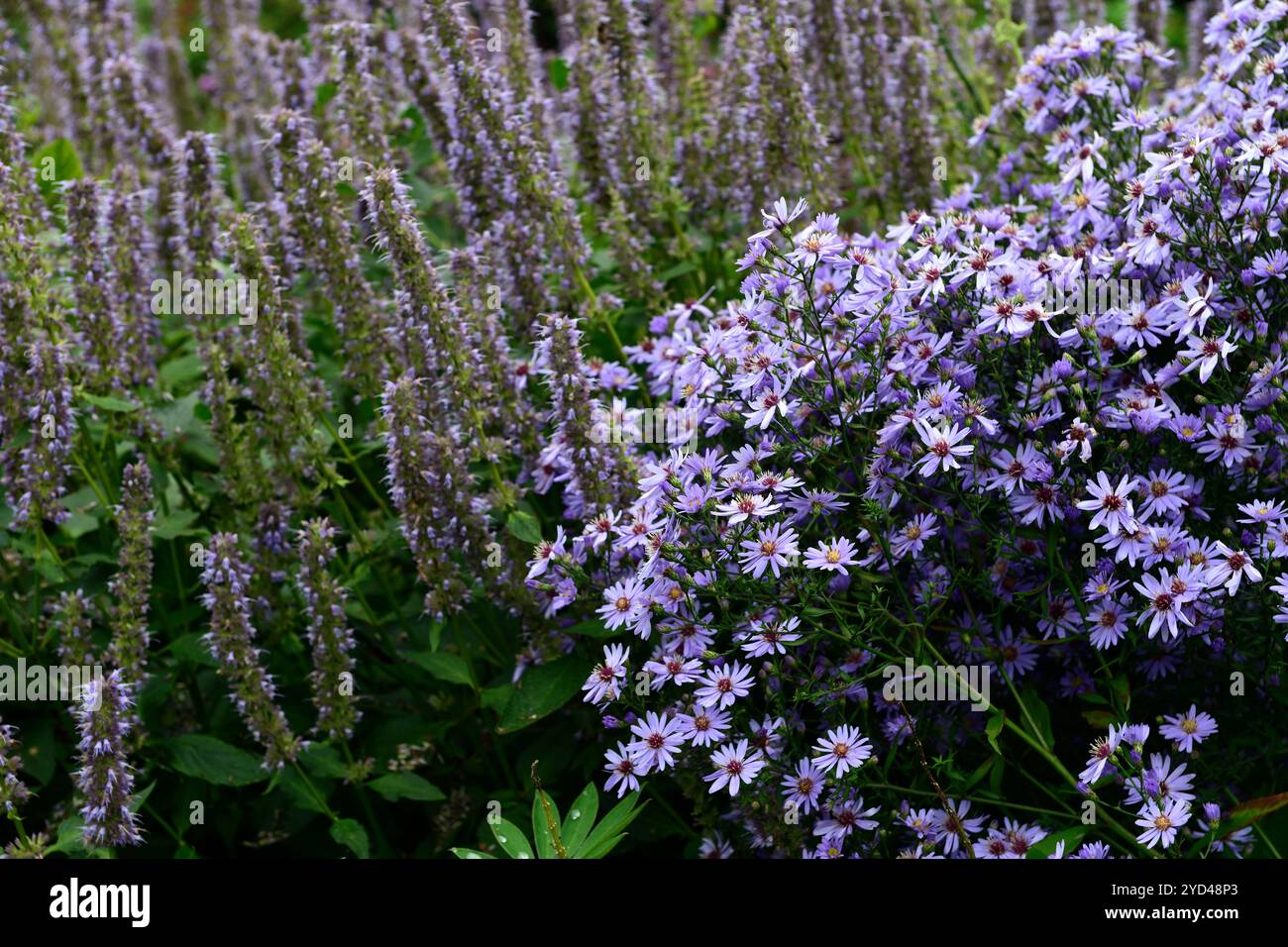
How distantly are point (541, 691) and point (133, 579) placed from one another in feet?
3.72

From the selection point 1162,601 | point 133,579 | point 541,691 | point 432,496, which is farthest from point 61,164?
point 1162,601

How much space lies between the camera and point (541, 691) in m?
3.56

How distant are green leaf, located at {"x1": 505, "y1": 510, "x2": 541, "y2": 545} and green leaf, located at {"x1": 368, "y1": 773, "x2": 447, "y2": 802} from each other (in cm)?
70

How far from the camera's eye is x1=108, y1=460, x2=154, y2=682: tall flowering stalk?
371 cm

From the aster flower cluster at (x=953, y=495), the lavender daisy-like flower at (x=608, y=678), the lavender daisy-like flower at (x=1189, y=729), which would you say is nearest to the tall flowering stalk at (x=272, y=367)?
the aster flower cluster at (x=953, y=495)

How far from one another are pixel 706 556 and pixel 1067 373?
3.00ft

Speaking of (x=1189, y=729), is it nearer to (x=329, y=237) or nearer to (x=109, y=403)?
(x=329, y=237)

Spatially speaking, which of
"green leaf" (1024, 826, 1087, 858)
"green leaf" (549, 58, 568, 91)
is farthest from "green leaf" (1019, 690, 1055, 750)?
"green leaf" (549, 58, 568, 91)

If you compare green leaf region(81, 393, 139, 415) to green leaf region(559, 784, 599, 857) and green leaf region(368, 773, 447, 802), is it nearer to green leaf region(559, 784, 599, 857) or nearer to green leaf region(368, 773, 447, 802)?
green leaf region(368, 773, 447, 802)

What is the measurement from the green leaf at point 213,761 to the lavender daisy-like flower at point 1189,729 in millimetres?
2261

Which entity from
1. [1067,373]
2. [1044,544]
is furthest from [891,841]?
[1067,373]

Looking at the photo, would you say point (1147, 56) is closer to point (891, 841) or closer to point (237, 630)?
point (891, 841)

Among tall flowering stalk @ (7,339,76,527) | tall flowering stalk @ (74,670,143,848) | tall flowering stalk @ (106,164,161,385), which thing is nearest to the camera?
tall flowering stalk @ (74,670,143,848)
